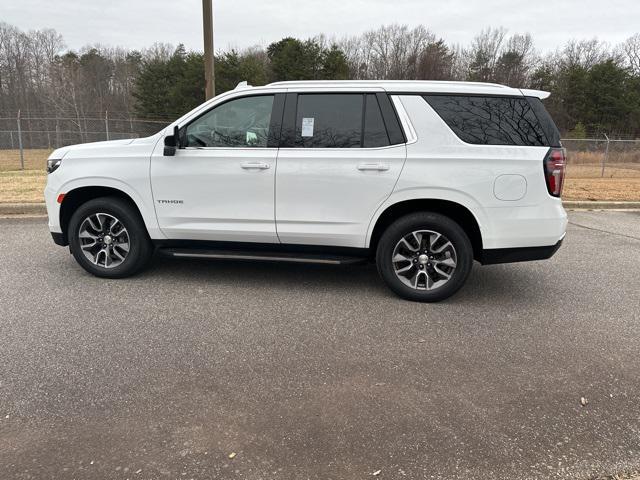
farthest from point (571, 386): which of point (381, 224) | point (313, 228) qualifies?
point (313, 228)

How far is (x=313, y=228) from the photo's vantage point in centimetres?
465

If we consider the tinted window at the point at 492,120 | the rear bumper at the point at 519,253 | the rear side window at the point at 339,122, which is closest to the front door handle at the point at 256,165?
the rear side window at the point at 339,122

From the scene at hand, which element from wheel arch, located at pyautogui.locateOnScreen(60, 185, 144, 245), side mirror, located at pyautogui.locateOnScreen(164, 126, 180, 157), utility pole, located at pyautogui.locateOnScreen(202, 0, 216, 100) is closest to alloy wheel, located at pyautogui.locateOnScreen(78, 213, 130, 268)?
wheel arch, located at pyautogui.locateOnScreen(60, 185, 144, 245)

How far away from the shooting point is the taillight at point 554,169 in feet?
13.9

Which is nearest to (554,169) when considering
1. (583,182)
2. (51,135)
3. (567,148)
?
(583,182)

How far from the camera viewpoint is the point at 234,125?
4.74 metres

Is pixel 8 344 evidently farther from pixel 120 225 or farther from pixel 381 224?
pixel 381 224

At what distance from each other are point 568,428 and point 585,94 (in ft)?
157

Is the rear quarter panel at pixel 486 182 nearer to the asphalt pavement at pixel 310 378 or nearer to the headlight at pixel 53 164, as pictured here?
the asphalt pavement at pixel 310 378

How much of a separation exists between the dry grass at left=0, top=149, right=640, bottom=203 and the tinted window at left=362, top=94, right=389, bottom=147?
7.24 m

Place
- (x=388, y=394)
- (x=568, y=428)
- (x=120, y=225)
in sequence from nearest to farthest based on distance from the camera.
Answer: (x=568, y=428)
(x=388, y=394)
(x=120, y=225)

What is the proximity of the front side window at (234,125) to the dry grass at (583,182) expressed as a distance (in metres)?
5.84

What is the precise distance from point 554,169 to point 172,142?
3570 millimetres

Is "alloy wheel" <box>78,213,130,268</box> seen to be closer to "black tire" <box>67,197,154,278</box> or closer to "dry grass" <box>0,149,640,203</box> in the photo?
"black tire" <box>67,197,154,278</box>
